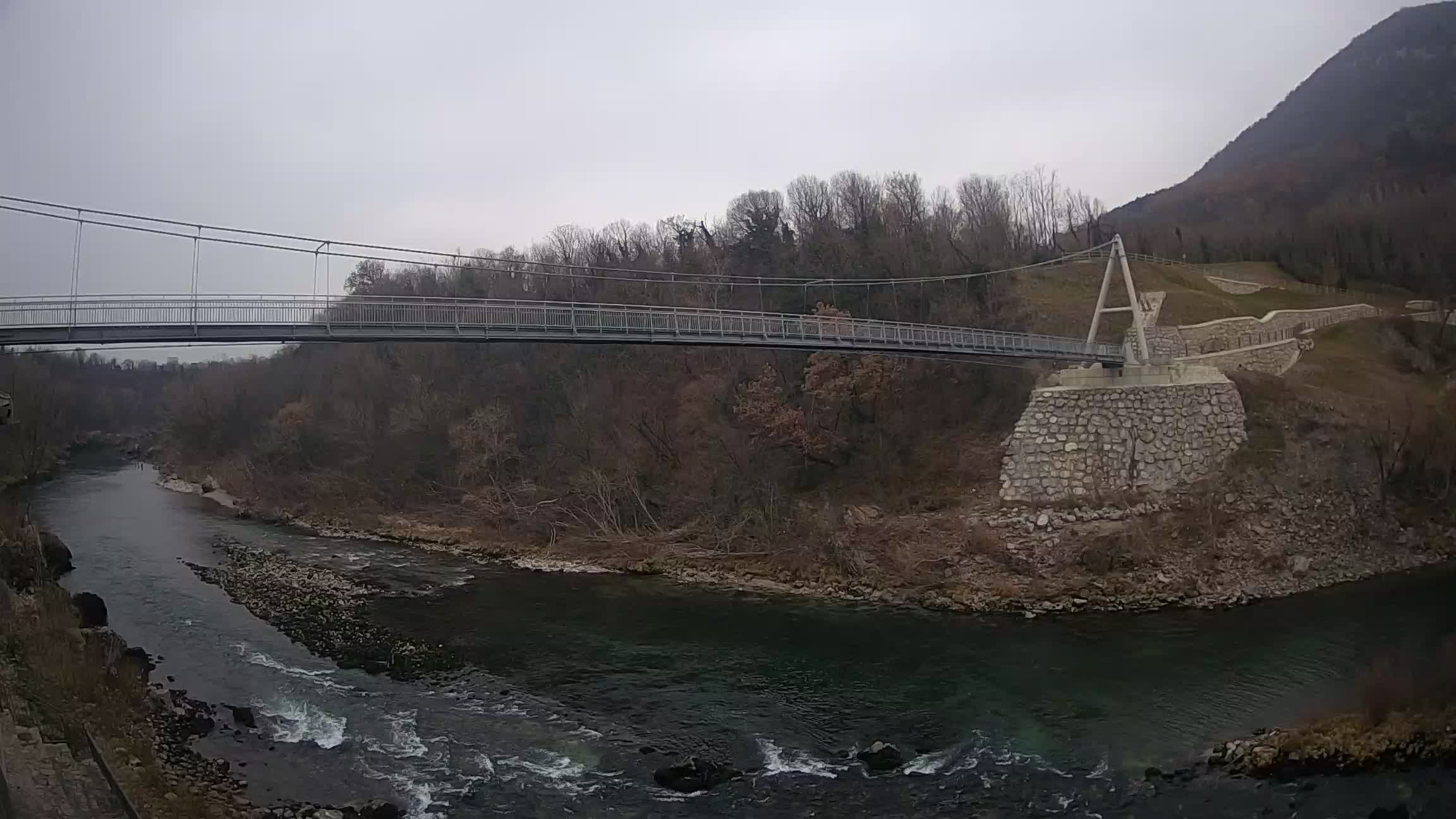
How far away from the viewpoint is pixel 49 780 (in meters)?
9.47

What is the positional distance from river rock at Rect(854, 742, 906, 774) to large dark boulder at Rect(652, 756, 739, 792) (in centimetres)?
190

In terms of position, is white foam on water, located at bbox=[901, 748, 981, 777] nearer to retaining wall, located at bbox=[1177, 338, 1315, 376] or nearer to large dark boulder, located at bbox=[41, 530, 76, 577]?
retaining wall, located at bbox=[1177, 338, 1315, 376]

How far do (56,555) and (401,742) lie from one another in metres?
18.5

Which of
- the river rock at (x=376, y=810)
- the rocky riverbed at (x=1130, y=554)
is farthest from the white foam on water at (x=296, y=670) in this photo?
the rocky riverbed at (x=1130, y=554)

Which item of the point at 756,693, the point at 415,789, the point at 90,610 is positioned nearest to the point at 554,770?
the point at 415,789

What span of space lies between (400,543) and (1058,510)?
22740mm

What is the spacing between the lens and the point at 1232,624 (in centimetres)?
1695

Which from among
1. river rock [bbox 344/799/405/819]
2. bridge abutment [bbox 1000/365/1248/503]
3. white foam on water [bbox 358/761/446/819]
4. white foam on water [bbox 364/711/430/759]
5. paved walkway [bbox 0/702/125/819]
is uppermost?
bridge abutment [bbox 1000/365/1248/503]

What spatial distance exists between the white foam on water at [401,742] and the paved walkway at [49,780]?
3656 mm

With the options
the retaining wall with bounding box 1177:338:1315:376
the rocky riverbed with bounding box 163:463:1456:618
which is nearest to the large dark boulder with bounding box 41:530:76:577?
the rocky riverbed with bounding box 163:463:1456:618

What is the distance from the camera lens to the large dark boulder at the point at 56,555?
23.2m

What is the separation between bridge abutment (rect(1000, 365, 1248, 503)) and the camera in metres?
22.7

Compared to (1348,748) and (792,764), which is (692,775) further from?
(1348,748)

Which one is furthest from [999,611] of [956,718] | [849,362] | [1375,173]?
[1375,173]
